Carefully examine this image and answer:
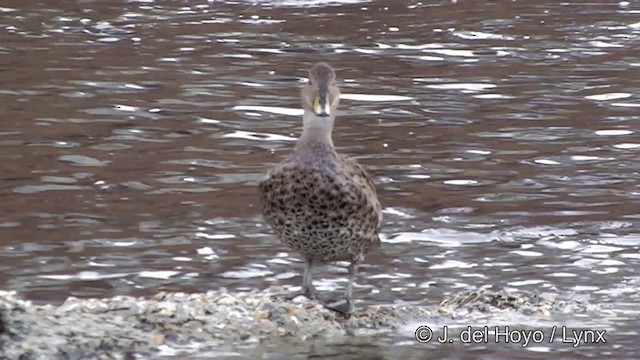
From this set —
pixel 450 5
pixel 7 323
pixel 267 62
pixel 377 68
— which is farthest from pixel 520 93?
pixel 7 323

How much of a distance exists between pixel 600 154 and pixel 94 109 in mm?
4641

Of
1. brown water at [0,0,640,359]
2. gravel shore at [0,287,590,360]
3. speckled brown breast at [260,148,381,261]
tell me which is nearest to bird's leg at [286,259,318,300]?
gravel shore at [0,287,590,360]

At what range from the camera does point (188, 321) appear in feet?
27.7

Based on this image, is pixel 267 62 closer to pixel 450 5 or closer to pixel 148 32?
pixel 148 32

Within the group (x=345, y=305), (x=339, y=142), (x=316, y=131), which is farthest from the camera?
(x=339, y=142)

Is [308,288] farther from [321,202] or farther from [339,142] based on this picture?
[339,142]

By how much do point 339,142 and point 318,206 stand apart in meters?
5.92

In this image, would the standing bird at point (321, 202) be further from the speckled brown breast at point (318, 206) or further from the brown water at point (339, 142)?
the brown water at point (339, 142)

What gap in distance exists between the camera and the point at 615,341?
8.55 m

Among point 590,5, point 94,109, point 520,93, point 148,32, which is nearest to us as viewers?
point 94,109

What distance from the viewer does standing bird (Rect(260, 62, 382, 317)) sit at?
8.48 metres

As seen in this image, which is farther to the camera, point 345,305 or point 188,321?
point 345,305

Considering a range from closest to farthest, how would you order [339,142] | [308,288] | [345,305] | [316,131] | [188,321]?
[188,321] → [316,131] → [345,305] → [308,288] → [339,142]

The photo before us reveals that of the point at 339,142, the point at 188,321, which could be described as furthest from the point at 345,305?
the point at 339,142
